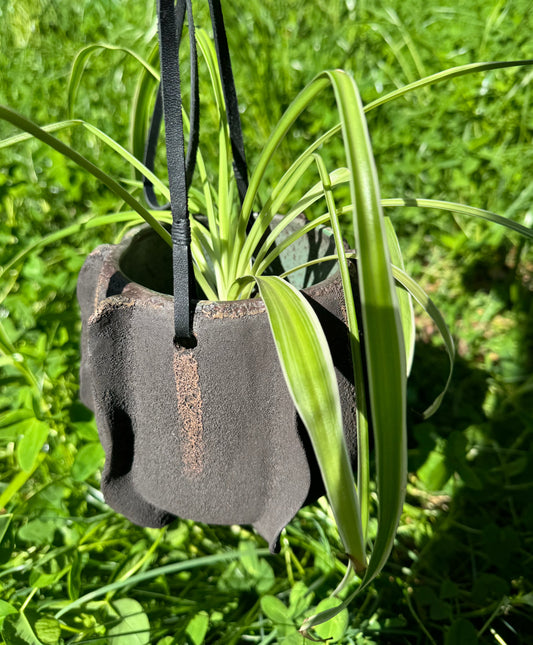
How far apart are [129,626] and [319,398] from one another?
0.56 m

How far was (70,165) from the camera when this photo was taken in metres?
1.57

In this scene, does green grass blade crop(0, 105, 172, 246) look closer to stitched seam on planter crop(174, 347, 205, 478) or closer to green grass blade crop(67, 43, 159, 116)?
stitched seam on planter crop(174, 347, 205, 478)

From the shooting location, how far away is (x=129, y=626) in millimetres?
887

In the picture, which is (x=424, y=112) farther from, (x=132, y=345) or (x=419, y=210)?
(x=132, y=345)

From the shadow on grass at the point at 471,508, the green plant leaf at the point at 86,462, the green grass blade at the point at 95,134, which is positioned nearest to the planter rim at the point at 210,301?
the green grass blade at the point at 95,134

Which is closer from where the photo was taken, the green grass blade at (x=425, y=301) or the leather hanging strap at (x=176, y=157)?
the leather hanging strap at (x=176, y=157)

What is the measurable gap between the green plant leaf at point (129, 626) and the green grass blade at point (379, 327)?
1.75ft

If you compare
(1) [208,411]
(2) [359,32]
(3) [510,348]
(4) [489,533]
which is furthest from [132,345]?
(2) [359,32]

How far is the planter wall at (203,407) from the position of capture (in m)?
0.73

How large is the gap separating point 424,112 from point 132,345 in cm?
127

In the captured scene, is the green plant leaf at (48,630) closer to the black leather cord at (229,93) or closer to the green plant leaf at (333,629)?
the green plant leaf at (333,629)

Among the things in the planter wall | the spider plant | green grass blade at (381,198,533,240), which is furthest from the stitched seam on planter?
green grass blade at (381,198,533,240)

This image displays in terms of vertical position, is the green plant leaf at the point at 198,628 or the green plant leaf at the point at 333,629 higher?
the green plant leaf at the point at 333,629

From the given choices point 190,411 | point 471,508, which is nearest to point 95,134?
point 190,411
